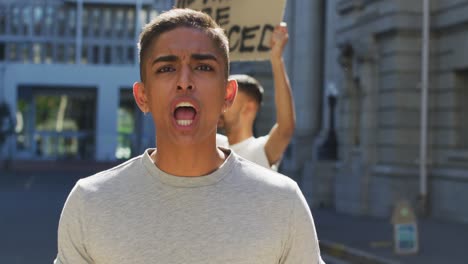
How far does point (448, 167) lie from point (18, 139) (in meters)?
58.3

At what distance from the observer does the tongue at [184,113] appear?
2.05 m

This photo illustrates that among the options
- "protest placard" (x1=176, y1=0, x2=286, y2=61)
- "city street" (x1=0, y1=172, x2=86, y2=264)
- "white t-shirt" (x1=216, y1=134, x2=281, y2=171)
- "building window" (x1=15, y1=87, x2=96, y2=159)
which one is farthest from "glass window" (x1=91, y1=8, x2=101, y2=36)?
"white t-shirt" (x1=216, y1=134, x2=281, y2=171)

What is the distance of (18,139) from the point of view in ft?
234

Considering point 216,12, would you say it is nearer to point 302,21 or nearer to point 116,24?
point 302,21

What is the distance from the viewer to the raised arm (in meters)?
4.43

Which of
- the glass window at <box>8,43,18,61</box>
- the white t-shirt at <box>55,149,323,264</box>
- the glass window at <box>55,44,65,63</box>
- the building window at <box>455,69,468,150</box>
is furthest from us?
the glass window at <box>55,44,65,63</box>

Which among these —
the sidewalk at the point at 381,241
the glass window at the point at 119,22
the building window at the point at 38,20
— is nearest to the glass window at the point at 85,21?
the glass window at the point at 119,22

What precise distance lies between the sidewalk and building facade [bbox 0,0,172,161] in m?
54.1

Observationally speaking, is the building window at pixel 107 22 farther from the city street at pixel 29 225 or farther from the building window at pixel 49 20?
the city street at pixel 29 225

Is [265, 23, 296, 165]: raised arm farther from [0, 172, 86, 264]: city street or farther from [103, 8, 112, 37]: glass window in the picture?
[103, 8, 112, 37]: glass window

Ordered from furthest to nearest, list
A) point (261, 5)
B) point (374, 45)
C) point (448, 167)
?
1. point (374, 45)
2. point (448, 167)
3. point (261, 5)

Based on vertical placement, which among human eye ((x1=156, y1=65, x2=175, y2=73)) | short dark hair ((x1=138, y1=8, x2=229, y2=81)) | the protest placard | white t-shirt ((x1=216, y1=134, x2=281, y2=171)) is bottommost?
white t-shirt ((x1=216, y1=134, x2=281, y2=171))

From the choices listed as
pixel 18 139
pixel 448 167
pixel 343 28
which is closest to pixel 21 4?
pixel 18 139

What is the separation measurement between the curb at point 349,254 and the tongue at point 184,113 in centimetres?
936
